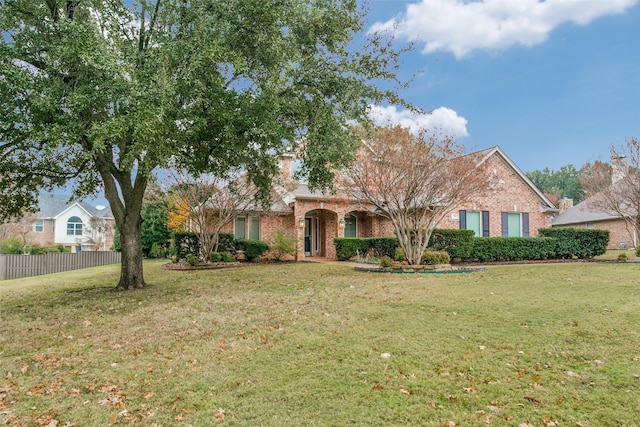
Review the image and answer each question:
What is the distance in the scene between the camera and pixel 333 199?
818 inches

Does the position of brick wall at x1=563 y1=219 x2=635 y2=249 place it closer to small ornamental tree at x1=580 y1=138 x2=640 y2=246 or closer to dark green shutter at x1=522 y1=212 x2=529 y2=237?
dark green shutter at x1=522 y1=212 x2=529 y2=237

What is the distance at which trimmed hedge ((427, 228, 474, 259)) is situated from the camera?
17.8 meters

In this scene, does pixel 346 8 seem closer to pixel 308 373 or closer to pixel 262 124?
pixel 262 124

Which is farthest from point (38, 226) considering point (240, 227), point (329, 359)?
point (329, 359)

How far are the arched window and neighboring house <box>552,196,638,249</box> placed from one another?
4552 cm

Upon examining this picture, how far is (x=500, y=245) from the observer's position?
1823 centimetres

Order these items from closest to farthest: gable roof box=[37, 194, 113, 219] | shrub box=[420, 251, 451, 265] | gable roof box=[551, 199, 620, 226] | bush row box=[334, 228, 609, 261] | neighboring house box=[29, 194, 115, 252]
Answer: shrub box=[420, 251, 451, 265] < bush row box=[334, 228, 609, 261] < gable roof box=[551, 199, 620, 226] < neighboring house box=[29, 194, 115, 252] < gable roof box=[37, 194, 113, 219]

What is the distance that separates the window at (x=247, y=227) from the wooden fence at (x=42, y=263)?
880cm

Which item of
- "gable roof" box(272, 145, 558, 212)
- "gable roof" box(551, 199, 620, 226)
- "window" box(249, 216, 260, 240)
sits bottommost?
"window" box(249, 216, 260, 240)

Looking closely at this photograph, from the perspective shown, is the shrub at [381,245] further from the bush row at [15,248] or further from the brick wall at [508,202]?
the bush row at [15,248]

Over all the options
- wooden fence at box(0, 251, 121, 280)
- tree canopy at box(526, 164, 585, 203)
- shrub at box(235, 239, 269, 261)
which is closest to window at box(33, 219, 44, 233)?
wooden fence at box(0, 251, 121, 280)

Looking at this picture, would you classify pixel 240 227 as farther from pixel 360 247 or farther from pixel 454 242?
pixel 454 242

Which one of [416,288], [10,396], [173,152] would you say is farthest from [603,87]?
[10,396]

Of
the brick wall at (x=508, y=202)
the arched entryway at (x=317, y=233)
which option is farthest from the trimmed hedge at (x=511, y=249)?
the arched entryway at (x=317, y=233)
